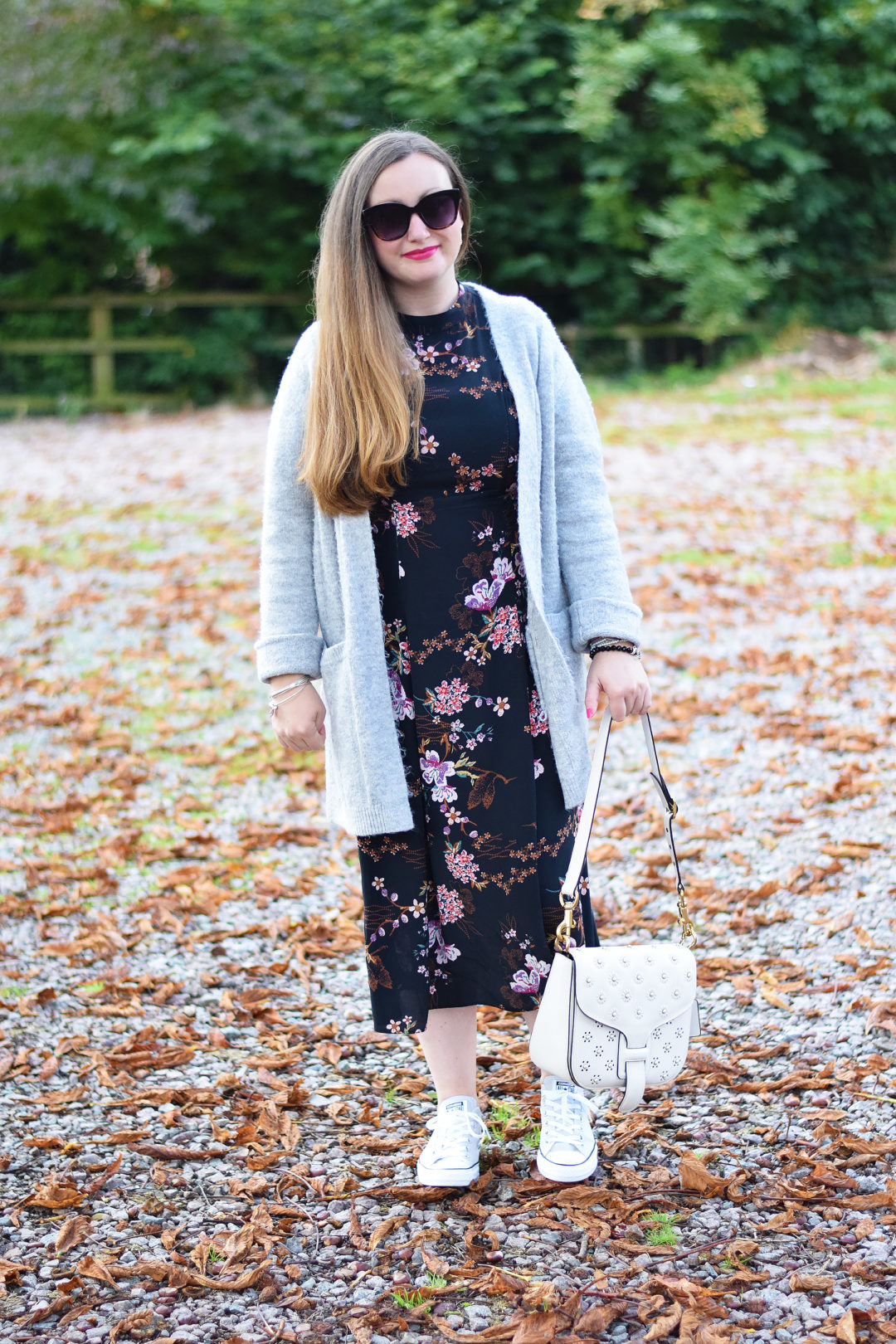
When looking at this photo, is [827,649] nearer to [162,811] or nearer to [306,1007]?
[162,811]

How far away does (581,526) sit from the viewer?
2.37 metres

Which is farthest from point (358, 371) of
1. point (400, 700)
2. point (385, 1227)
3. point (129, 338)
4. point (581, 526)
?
point (129, 338)

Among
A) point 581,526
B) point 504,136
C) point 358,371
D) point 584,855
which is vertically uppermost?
point 504,136

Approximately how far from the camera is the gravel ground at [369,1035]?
2213 mm

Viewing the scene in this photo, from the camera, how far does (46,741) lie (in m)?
5.43

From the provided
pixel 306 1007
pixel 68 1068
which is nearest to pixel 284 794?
pixel 306 1007

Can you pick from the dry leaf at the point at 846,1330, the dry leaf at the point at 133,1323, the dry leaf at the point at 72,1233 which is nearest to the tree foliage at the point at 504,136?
the dry leaf at the point at 72,1233

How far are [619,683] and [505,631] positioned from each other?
0.23 m

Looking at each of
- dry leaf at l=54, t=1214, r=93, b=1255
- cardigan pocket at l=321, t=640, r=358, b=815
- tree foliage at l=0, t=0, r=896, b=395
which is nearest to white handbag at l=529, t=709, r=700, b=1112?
cardigan pocket at l=321, t=640, r=358, b=815

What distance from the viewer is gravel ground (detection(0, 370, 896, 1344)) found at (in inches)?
87.1

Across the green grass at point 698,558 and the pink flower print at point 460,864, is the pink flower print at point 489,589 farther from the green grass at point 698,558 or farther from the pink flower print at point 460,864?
the green grass at point 698,558

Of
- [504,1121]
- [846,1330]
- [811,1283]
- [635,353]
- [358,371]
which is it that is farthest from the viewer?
[635,353]

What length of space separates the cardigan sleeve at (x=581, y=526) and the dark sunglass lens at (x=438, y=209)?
265 mm

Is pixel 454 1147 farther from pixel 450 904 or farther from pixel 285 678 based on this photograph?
pixel 285 678
